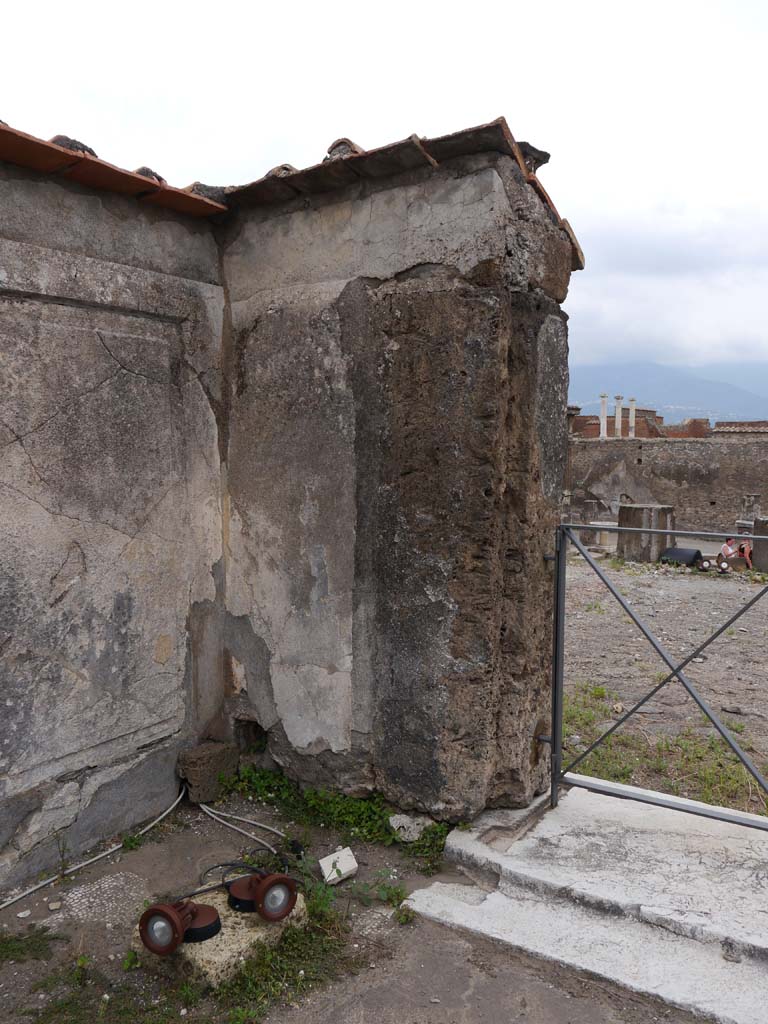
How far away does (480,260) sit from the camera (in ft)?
10.6

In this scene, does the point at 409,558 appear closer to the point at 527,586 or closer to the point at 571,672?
the point at 527,586

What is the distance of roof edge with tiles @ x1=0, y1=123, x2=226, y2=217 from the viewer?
2.88 m

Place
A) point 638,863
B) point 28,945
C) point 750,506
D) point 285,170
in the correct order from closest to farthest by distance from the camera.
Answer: point 28,945, point 638,863, point 285,170, point 750,506

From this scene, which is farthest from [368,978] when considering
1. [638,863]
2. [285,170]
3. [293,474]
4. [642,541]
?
[642,541]

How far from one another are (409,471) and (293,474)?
0.68 metres

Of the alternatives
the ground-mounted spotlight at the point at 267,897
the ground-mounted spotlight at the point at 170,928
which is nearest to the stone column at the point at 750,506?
the ground-mounted spotlight at the point at 267,897

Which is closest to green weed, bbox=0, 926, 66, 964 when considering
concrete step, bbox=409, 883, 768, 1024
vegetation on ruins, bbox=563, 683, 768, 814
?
concrete step, bbox=409, 883, 768, 1024

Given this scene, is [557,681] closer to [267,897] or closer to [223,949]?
[267,897]

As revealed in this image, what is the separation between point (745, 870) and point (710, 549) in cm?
1605

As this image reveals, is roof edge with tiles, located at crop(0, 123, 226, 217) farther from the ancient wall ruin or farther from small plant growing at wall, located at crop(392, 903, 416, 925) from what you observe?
small plant growing at wall, located at crop(392, 903, 416, 925)

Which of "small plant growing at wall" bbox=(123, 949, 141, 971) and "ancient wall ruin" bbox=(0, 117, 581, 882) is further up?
"ancient wall ruin" bbox=(0, 117, 581, 882)

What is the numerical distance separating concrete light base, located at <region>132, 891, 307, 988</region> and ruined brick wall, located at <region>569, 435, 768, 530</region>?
19.5m

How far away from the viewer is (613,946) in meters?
2.71

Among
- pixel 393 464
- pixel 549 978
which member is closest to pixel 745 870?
pixel 549 978
